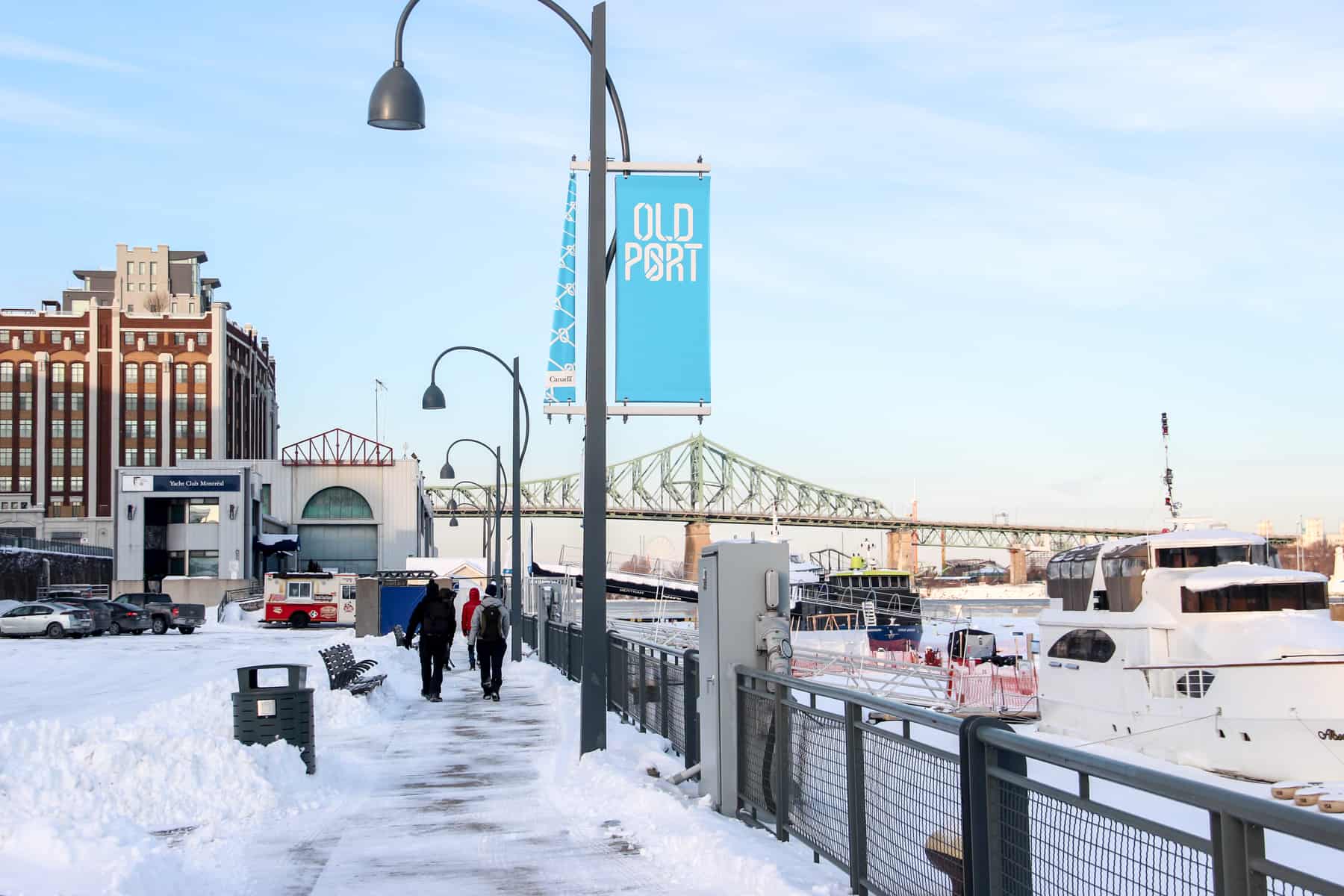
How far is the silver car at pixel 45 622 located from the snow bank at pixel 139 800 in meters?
41.9

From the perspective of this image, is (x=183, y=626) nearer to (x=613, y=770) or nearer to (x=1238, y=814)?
(x=613, y=770)

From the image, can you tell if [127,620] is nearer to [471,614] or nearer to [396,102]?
[471,614]

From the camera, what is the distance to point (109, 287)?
14275 centimetres

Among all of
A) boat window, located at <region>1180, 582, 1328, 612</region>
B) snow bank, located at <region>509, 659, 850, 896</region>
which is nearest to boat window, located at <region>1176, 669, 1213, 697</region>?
boat window, located at <region>1180, 582, 1328, 612</region>

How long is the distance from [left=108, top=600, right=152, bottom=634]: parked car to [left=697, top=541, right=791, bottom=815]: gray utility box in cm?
4945

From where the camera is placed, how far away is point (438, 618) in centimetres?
2048

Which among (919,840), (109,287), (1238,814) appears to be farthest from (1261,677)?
(109,287)

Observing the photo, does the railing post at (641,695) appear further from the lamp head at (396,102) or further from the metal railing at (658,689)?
the lamp head at (396,102)

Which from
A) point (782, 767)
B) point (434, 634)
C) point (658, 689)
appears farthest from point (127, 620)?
point (782, 767)

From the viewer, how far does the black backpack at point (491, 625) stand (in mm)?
20469

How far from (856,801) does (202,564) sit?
3524 inches

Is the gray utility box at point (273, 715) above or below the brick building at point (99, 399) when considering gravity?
below

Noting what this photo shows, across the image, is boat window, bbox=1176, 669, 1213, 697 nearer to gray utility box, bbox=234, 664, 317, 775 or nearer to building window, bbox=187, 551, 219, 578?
gray utility box, bbox=234, 664, 317, 775

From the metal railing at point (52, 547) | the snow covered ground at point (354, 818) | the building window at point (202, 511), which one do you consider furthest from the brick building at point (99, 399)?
the snow covered ground at point (354, 818)
